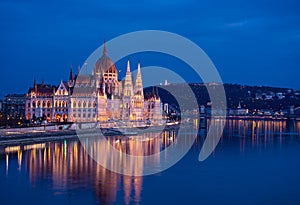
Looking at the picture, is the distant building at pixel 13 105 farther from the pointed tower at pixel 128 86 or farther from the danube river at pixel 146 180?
the danube river at pixel 146 180

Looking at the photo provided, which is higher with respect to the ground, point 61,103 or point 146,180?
point 61,103

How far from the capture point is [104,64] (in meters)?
54.4

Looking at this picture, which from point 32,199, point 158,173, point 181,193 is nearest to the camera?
point 32,199

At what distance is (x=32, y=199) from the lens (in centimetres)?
1466

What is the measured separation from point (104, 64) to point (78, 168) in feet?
116

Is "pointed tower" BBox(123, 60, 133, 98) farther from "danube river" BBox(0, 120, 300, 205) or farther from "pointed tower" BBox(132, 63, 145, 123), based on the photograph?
"danube river" BBox(0, 120, 300, 205)

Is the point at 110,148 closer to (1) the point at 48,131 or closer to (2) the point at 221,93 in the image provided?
(1) the point at 48,131

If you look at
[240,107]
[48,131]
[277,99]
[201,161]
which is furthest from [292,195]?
[277,99]

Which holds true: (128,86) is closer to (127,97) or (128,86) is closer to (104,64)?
(127,97)

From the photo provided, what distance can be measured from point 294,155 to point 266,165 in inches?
181

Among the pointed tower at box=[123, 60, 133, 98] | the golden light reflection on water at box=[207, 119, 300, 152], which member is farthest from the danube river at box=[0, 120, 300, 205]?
the pointed tower at box=[123, 60, 133, 98]

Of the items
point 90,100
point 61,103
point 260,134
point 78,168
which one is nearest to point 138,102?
point 90,100

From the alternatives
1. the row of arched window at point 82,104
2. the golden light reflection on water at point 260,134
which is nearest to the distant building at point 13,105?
the row of arched window at point 82,104

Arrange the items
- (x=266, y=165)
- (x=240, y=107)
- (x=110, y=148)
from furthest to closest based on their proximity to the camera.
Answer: (x=240, y=107)
(x=110, y=148)
(x=266, y=165)
